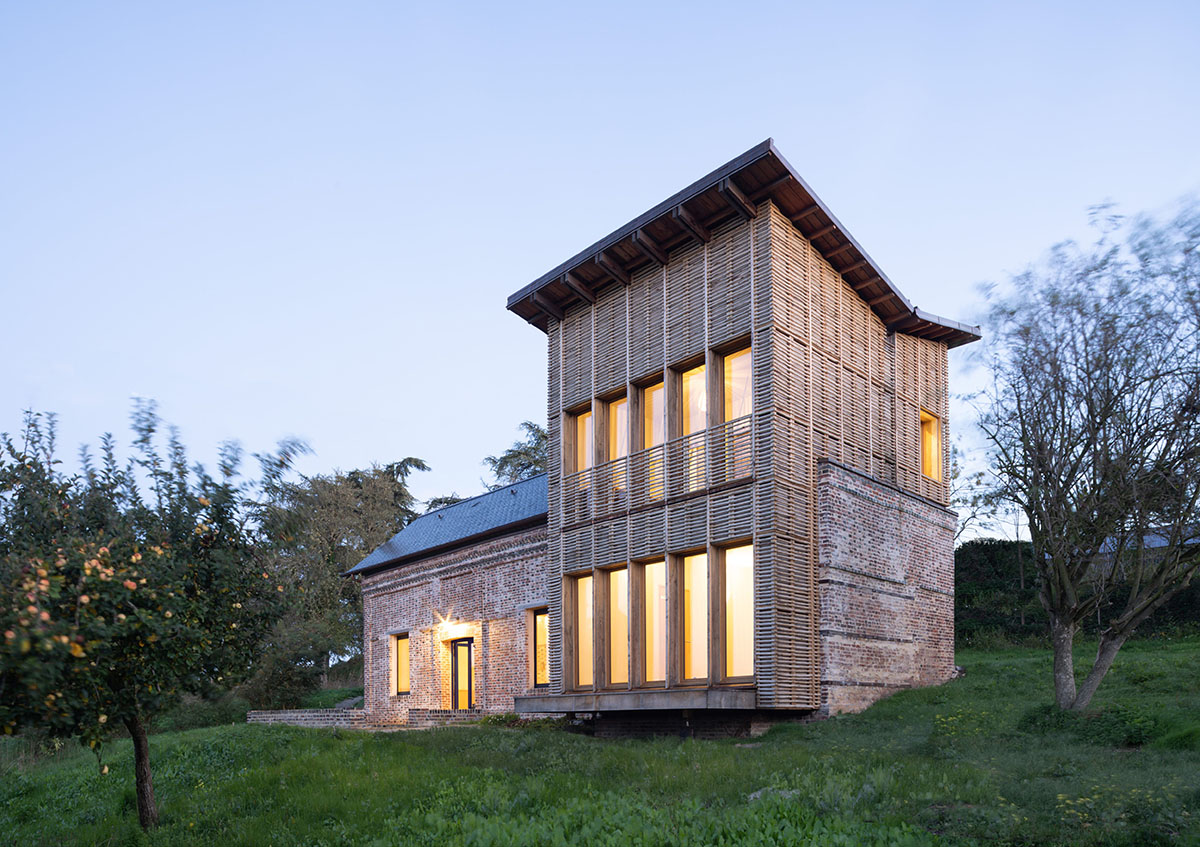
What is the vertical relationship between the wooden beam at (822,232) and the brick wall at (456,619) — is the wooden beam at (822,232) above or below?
above

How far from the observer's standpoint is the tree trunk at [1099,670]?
44.3ft

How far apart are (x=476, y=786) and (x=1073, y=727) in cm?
791

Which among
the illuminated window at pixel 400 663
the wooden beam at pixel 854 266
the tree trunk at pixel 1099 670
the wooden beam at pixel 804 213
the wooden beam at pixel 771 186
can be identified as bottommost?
the illuminated window at pixel 400 663

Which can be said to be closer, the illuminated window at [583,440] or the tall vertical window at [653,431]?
the tall vertical window at [653,431]

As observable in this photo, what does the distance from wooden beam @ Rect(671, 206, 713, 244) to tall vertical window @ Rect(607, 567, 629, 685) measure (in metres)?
6.19

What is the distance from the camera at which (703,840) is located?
27.8 ft

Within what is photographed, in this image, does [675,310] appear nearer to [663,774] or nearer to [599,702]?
[599,702]

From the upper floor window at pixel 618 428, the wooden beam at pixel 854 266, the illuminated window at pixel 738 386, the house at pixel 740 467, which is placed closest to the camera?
the house at pixel 740 467

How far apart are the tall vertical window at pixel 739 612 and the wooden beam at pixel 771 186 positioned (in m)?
5.93

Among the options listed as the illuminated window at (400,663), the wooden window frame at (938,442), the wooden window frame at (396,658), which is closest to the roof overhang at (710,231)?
the wooden window frame at (938,442)

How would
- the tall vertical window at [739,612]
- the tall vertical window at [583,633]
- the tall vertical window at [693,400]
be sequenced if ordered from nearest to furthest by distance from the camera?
the tall vertical window at [739,612]
the tall vertical window at [693,400]
the tall vertical window at [583,633]

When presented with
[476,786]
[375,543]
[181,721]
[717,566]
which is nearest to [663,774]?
[476,786]

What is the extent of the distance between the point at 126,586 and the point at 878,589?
526 inches

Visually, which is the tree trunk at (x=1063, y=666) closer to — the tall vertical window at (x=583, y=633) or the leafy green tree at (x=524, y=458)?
the tall vertical window at (x=583, y=633)
